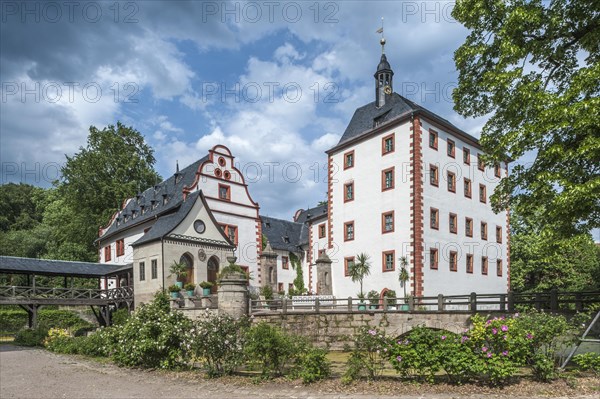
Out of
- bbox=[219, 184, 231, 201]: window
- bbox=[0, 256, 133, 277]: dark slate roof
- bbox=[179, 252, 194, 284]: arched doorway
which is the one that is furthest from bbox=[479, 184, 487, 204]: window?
bbox=[0, 256, 133, 277]: dark slate roof

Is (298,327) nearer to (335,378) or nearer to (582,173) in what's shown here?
(335,378)

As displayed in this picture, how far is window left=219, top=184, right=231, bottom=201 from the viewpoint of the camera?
38219 mm

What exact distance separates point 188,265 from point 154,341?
17.1 meters

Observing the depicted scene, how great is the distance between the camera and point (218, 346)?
12.9 meters

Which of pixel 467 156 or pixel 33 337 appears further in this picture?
pixel 467 156

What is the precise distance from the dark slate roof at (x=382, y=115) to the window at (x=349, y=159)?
1071 millimetres

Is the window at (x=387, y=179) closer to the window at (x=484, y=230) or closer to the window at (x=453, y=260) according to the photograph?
the window at (x=453, y=260)

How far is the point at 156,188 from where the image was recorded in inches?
1666

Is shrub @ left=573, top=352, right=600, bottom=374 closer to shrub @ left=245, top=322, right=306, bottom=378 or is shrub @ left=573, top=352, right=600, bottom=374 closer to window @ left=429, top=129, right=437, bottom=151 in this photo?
shrub @ left=245, top=322, right=306, bottom=378

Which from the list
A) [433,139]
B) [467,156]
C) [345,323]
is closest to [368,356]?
[345,323]

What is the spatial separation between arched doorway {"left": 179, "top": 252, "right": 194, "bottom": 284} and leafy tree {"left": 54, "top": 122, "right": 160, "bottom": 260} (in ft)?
74.5

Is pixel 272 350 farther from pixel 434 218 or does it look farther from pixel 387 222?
pixel 434 218

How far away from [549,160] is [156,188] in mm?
35096

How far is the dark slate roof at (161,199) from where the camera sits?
36678 millimetres
